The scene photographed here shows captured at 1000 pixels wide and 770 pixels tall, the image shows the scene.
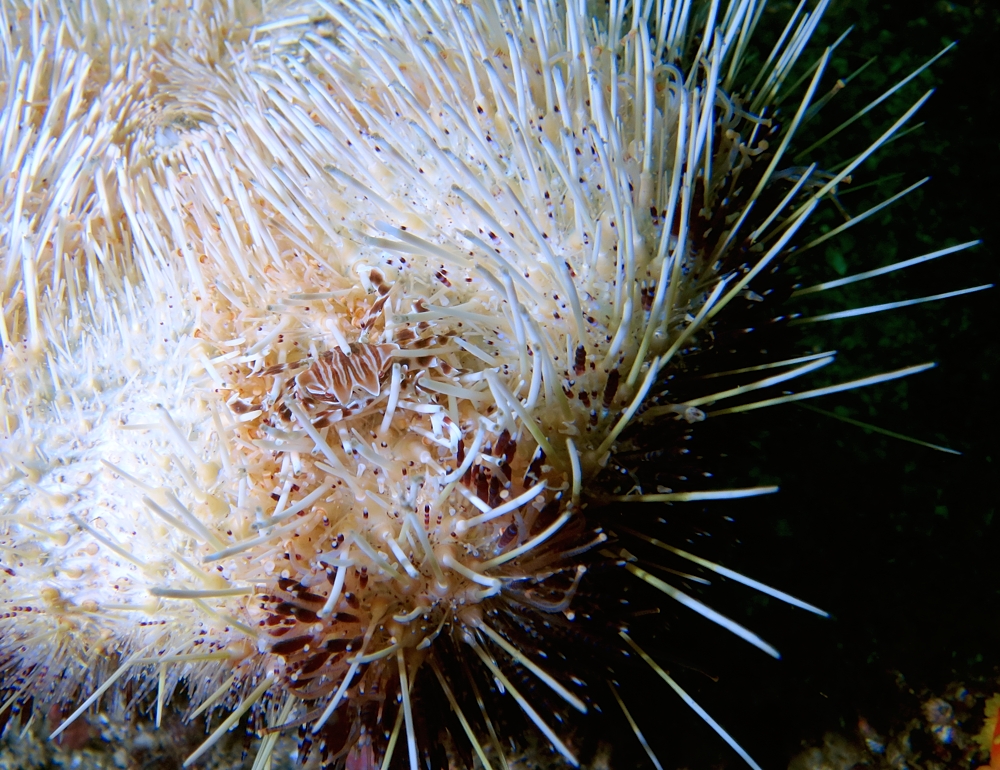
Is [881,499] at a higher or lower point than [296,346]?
lower

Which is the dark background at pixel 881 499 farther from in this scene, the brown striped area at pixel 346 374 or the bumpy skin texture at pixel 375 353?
the brown striped area at pixel 346 374

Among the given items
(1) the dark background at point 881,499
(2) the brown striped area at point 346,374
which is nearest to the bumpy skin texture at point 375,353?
(2) the brown striped area at point 346,374

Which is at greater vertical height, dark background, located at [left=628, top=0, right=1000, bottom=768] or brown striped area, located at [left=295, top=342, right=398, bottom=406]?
brown striped area, located at [left=295, top=342, right=398, bottom=406]

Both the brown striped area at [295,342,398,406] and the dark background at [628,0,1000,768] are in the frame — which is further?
the dark background at [628,0,1000,768]

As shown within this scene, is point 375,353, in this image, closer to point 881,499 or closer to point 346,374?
point 346,374

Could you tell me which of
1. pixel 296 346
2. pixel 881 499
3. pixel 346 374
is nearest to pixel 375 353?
pixel 346 374

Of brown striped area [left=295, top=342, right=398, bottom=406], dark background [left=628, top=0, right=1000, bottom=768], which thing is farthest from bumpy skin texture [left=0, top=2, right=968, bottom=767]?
dark background [left=628, top=0, right=1000, bottom=768]

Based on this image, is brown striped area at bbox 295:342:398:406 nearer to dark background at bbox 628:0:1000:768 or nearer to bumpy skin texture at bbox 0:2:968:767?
bumpy skin texture at bbox 0:2:968:767
